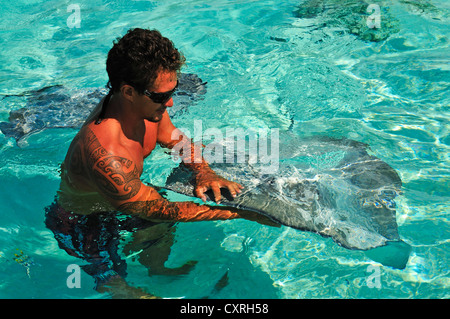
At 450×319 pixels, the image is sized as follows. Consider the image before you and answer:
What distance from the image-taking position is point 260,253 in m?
3.18

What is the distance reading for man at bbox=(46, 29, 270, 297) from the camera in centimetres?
235

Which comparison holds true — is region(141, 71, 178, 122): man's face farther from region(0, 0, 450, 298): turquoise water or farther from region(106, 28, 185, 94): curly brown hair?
region(0, 0, 450, 298): turquoise water

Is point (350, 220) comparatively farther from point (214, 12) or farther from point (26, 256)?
point (214, 12)

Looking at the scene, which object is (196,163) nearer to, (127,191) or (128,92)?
(127,191)

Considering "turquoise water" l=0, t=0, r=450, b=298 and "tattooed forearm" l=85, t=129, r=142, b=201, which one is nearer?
"tattooed forearm" l=85, t=129, r=142, b=201

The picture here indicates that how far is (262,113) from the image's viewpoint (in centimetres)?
477

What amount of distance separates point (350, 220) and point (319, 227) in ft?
1.02

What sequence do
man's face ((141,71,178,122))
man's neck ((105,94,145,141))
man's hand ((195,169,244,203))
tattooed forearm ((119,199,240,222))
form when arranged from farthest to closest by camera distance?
man's hand ((195,169,244,203)) < tattooed forearm ((119,199,240,222)) < man's neck ((105,94,145,141)) < man's face ((141,71,178,122))

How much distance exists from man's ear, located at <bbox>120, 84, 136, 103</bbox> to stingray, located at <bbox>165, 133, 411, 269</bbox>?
843 millimetres

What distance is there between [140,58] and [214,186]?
1.03 m

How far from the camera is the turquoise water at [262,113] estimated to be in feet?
9.69

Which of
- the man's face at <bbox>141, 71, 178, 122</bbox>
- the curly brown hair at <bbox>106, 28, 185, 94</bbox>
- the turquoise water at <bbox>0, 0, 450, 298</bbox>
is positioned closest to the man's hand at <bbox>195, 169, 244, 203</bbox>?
the turquoise water at <bbox>0, 0, 450, 298</bbox>

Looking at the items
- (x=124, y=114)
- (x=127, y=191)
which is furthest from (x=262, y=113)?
(x=127, y=191)

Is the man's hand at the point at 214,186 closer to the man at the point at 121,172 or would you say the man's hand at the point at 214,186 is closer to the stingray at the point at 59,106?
the man at the point at 121,172
